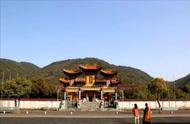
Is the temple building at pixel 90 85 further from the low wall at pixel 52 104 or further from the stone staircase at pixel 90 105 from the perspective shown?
the low wall at pixel 52 104

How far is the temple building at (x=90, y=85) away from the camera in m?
71.0

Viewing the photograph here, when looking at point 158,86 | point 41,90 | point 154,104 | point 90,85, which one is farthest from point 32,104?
point 158,86

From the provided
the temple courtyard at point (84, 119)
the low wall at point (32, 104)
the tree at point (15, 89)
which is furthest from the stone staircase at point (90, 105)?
the temple courtyard at point (84, 119)

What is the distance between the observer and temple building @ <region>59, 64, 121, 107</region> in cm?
7100

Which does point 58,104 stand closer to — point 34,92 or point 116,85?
point 116,85

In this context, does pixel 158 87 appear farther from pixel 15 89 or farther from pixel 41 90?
pixel 15 89

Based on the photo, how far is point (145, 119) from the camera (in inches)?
692

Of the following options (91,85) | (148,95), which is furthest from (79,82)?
(148,95)

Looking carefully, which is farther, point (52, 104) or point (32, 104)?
point (52, 104)

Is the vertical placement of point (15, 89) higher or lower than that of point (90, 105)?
higher

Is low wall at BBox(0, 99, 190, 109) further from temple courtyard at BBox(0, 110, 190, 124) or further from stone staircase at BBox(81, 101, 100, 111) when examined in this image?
temple courtyard at BBox(0, 110, 190, 124)

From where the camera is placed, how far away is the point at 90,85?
7150 centimetres

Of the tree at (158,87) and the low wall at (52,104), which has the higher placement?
the tree at (158,87)

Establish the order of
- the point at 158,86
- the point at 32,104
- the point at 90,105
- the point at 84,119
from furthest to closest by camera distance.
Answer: the point at 158,86, the point at 90,105, the point at 32,104, the point at 84,119
